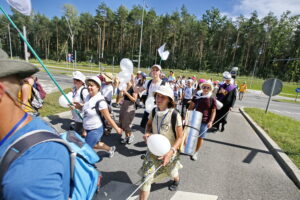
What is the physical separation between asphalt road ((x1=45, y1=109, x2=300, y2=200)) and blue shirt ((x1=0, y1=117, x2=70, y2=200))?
1.28 m

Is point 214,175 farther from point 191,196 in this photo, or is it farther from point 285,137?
point 285,137

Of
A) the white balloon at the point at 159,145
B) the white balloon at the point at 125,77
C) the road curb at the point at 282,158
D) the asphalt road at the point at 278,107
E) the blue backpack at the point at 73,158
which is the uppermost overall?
the white balloon at the point at 125,77

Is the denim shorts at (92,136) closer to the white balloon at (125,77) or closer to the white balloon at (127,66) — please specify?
the white balloon at (125,77)

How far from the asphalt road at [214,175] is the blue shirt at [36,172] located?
50.5 inches

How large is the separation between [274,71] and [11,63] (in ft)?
203

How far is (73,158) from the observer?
0.92 m

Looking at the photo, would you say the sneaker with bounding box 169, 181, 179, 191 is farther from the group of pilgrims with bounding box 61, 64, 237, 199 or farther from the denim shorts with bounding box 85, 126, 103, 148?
the denim shorts with bounding box 85, 126, 103, 148

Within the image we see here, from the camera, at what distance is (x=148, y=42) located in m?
55.4

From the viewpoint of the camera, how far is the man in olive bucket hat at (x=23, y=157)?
2.28ft

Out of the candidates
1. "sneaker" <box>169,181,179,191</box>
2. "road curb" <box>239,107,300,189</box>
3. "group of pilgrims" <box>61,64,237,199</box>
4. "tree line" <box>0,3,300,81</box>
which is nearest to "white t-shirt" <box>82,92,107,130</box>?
"group of pilgrims" <box>61,64,237,199</box>

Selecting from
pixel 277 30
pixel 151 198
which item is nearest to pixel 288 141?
pixel 151 198

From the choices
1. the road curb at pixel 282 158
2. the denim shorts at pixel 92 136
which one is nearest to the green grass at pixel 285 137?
the road curb at pixel 282 158

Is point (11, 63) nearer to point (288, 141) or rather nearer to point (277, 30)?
point (288, 141)

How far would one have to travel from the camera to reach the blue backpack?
738 mm
